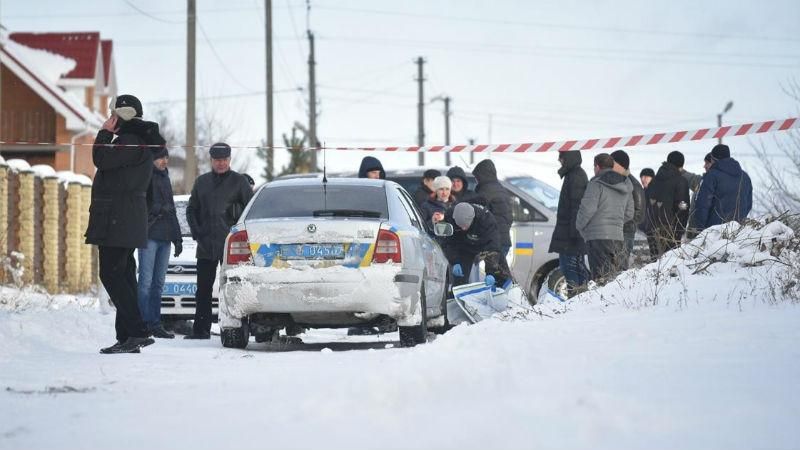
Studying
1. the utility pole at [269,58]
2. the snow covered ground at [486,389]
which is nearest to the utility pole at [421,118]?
the utility pole at [269,58]

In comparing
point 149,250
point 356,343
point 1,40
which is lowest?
point 356,343

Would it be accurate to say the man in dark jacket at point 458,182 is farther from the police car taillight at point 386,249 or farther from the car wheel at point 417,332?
the police car taillight at point 386,249

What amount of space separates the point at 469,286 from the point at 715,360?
5.83 m

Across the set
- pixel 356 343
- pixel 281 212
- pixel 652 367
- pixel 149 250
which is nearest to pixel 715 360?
pixel 652 367

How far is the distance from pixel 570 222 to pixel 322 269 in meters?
3.99

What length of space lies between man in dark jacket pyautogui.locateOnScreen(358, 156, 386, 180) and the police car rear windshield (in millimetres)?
3494

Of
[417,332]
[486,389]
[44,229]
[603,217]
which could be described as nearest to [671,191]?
[603,217]

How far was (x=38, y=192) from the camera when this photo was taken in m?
23.1

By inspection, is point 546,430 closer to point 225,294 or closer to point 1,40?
point 225,294

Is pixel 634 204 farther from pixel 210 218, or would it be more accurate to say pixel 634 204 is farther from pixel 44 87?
pixel 44 87

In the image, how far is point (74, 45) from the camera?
156 ft

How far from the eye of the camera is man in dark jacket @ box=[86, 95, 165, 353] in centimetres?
1007

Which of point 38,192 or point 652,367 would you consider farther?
point 38,192

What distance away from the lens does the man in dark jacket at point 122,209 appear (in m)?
10.1
